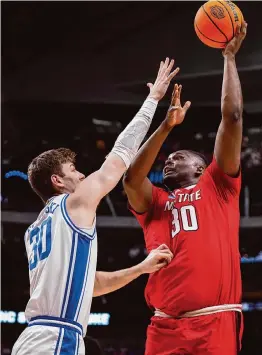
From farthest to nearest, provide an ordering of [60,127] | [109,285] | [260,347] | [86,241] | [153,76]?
[60,127] → [260,347] → [153,76] → [109,285] → [86,241]

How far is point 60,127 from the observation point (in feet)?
59.8

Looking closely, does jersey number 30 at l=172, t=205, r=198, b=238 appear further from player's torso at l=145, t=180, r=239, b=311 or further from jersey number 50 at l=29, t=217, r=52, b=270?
jersey number 50 at l=29, t=217, r=52, b=270

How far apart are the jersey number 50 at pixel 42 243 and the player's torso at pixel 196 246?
3.09 feet

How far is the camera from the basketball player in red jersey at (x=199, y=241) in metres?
3.75

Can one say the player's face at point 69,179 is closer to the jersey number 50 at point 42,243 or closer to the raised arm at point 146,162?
the jersey number 50 at point 42,243

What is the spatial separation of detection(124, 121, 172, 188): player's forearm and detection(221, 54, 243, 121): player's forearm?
43cm

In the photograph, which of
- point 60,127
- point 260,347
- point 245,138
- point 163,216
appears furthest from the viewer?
point 60,127

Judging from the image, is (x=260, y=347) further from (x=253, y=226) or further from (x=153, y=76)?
(x=153, y=76)

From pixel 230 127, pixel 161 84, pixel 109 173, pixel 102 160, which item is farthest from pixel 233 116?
pixel 102 160

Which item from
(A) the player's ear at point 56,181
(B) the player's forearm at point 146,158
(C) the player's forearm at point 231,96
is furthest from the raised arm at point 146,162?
(A) the player's ear at point 56,181

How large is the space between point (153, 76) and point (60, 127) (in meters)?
5.01

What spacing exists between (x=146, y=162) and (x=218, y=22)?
1.04 metres

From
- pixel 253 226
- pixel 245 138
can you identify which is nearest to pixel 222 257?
Result: pixel 253 226

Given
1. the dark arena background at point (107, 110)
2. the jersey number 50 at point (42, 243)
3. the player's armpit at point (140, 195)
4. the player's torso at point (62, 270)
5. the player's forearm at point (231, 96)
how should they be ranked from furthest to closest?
1. the dark arena background at point (107, 110)
2. the player's armpit at point (140, 195)
3. the player's forearm at point (231, 96)
4. the jersey number 50 at point (42, 243)
5. the player's torso at point (62, 270)
